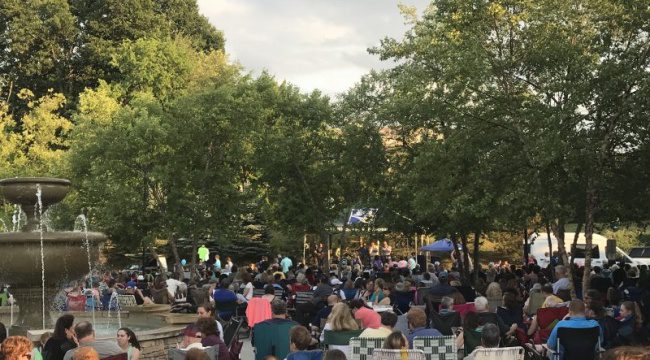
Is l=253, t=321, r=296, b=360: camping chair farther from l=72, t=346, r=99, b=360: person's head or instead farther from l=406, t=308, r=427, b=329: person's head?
l=72, t=346, r=99, b=360: person's head

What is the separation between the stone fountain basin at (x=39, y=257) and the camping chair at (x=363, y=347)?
260 inches

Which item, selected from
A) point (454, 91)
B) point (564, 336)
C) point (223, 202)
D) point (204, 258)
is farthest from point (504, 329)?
point (204, 258)

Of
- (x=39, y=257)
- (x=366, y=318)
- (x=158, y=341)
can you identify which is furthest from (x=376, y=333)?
(x=39, y=257)

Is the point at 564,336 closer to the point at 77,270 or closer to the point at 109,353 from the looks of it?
the point at 109,353

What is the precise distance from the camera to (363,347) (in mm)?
9258

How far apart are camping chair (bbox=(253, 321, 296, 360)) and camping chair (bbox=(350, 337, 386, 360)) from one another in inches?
60.4

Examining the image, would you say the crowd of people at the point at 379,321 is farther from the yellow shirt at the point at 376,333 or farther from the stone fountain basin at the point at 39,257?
the stone fountain basin at the point at 39,257

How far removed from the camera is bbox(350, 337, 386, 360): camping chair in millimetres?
9234

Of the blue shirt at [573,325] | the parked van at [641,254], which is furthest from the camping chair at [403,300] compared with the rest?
the parked van at [641,254]

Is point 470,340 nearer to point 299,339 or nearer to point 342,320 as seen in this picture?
point 342,320

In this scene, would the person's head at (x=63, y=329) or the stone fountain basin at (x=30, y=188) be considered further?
the stone fountain basin at (x=30, y=188)

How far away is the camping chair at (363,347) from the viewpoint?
364 inches

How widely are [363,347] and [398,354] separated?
3.25 feet

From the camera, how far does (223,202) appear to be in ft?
101
